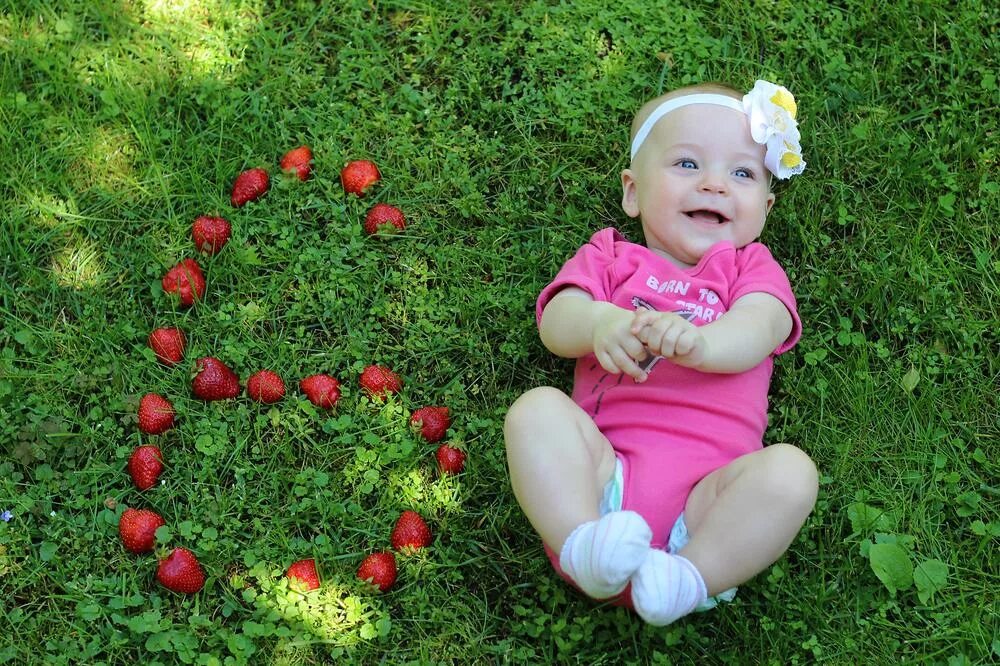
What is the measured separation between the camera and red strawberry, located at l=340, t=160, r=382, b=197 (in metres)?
3.96

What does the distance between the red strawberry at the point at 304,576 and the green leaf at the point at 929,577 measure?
1.86 meters

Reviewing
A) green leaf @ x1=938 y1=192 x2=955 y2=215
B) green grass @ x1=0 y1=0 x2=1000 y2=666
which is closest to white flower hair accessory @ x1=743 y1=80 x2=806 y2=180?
green grass @ x1=0 y1=0 x2=1000 y2=666

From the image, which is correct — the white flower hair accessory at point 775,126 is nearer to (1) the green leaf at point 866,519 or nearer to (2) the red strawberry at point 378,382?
(1) the green leaf at point 866,519

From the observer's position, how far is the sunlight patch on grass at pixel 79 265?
3.79 m

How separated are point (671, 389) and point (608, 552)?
0.73m

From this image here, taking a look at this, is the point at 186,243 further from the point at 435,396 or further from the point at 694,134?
the point at 694,134

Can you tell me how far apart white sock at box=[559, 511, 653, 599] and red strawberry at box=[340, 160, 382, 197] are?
1.79 meters

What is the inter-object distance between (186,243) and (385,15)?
1315mm

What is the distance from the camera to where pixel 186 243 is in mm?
3855

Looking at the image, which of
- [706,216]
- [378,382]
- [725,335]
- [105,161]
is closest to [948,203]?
[706,216]

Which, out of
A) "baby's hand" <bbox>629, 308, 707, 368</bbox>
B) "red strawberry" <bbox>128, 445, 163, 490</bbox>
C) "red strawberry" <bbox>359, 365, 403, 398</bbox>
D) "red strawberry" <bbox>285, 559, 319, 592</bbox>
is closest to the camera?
"baby's hand" <bbox>629, 308, 707, 368</bbox>

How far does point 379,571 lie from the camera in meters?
3.17

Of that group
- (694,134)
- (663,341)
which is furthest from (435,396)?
(694,134)

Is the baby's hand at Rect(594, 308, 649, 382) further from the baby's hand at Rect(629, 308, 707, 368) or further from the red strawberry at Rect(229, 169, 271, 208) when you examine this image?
the red strawberry at Rect(229, 169, 271, 208)
